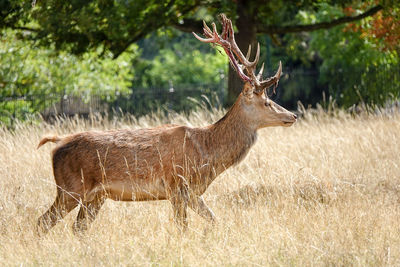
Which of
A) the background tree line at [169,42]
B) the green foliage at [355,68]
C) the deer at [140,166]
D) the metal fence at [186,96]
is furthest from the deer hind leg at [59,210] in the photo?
the green foliage at [355,68]

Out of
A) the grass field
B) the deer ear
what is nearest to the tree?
the grass field

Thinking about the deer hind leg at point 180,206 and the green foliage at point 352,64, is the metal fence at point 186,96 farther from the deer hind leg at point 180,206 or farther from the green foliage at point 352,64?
the deer hind leg at point 180,206

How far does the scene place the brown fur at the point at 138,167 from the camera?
18.9ft

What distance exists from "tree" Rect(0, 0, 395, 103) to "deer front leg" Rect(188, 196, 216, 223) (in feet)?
19.3

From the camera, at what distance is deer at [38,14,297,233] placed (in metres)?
5.77

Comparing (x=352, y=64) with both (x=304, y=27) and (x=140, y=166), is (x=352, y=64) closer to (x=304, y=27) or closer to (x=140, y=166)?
(x=304, y=27)

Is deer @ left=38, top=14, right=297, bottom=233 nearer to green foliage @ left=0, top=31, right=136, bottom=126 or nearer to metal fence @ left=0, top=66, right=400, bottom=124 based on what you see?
metal fence @ left=0, top=66, right=400, bottom=124

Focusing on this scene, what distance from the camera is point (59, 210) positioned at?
5.78 meters

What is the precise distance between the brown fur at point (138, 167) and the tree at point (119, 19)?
5185mm

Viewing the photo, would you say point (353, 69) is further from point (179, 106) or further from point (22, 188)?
point (22, 188)

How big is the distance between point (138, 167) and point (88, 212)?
0.75 metres

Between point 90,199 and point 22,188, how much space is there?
1.49 meters

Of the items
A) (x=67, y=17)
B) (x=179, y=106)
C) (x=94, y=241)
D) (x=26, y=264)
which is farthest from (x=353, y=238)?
(x=179, y=106)

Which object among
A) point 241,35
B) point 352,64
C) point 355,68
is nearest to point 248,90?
point 241,35
